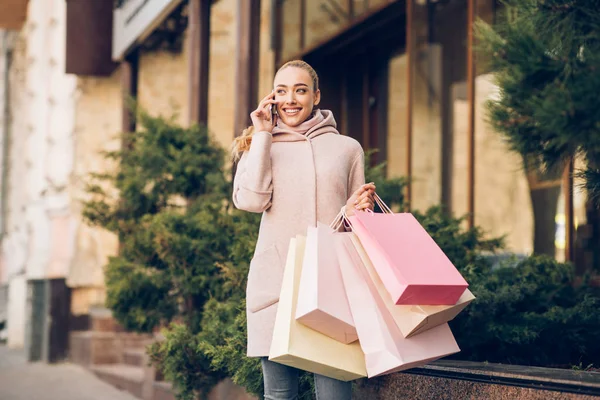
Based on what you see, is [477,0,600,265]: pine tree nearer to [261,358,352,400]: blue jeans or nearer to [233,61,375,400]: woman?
[233,61,375,400]: woman

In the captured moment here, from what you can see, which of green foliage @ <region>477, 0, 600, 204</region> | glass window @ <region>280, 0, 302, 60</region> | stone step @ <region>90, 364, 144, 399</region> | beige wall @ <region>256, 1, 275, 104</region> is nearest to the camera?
green foliage @ <region>477, 0, 600, 204</region>

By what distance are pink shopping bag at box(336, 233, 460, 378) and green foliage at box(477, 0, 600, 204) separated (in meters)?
0.73

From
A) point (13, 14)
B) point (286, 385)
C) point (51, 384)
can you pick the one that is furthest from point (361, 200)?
point (13, 14)

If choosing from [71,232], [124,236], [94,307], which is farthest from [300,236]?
[71,232]

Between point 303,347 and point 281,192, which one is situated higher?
point 281,192

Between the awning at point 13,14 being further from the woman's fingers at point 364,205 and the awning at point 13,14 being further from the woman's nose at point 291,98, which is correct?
the woman's fingers at point 364,205

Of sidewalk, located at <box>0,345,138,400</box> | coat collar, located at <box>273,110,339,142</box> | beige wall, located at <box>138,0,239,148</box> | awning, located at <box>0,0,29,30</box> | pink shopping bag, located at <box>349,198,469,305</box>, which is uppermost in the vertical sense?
awning, located at <box>0,0,29,30</box>

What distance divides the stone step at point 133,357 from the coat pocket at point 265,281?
6.34m

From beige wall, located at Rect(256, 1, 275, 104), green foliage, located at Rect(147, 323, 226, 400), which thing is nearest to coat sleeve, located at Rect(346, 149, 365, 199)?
green foliage, located at Rect(147, 323, 226, 400)

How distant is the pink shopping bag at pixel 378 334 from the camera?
139 inches

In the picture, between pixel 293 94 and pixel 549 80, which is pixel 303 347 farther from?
pixel 549 80

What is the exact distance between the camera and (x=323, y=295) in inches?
140

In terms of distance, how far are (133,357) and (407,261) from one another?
7361mm

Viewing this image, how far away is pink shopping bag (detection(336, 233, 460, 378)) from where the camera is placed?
11.6 ft
